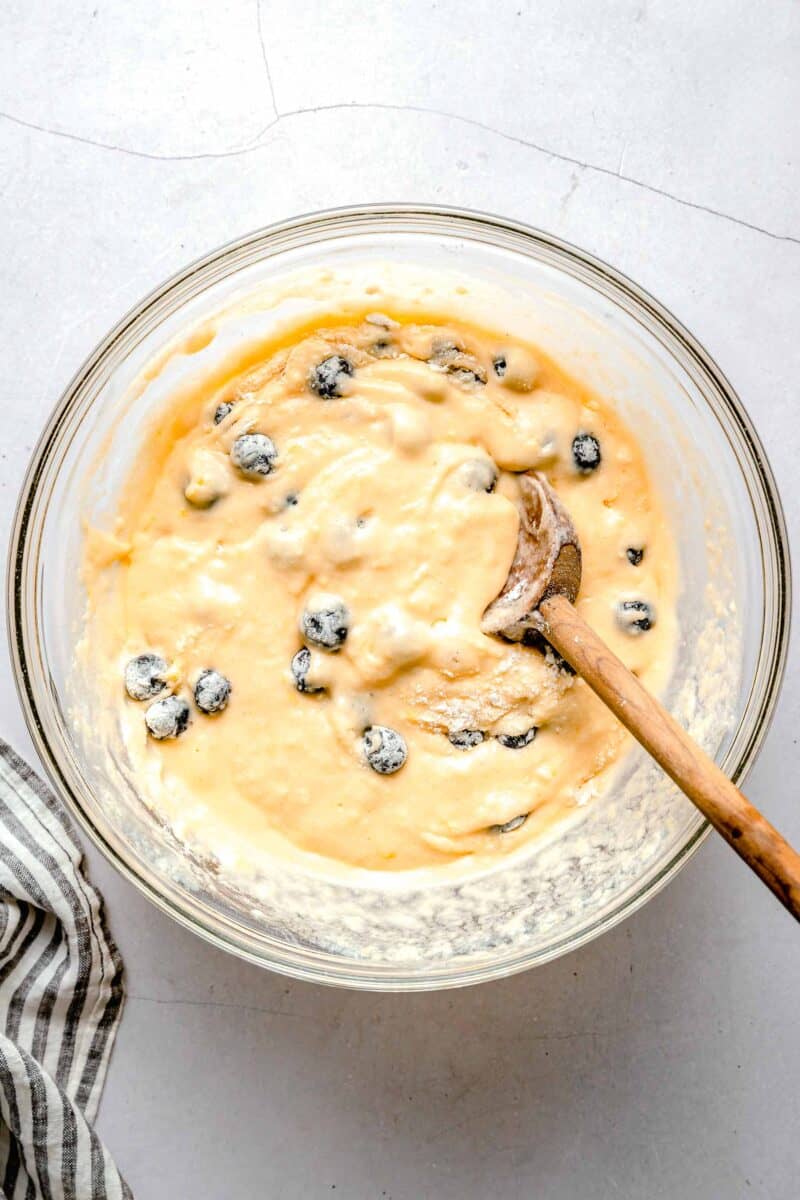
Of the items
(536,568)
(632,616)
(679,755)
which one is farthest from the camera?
(632,616)

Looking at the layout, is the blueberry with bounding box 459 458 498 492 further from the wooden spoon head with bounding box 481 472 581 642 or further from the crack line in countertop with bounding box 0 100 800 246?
the crack line in countertop with bounding box 0 100 800 246

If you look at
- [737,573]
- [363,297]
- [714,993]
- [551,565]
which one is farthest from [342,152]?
[714,993]

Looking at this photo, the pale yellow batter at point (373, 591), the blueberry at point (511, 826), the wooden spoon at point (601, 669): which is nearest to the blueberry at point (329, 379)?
the pale yellow batter at point (373, 591)

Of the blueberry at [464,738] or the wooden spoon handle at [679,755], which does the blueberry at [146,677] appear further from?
the wooden spoon handle at [679,755]

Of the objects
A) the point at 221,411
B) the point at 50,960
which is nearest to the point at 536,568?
the point at 221,411

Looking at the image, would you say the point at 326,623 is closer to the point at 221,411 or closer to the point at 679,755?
the point at 221,411

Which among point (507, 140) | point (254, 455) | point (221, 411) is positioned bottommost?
point (254, 455)
